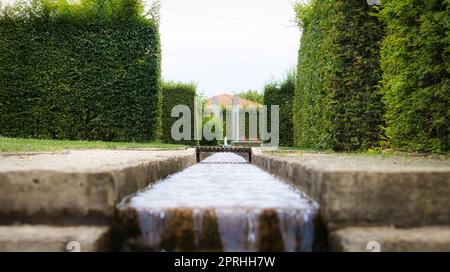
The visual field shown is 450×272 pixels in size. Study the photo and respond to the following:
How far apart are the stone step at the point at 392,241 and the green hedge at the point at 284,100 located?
1464 cm

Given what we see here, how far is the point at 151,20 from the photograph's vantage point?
12.9 metres

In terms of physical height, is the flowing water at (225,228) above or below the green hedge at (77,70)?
below

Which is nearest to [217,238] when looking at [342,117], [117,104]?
[342,117]

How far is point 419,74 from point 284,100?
12.4 m

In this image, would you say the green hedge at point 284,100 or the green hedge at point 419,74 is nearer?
the green hedge at point 419,74

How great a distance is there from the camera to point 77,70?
40.7 feet

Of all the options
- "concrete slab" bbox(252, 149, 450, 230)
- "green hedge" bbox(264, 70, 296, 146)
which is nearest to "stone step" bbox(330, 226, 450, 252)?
"concrete slab" bbox(252, 149, 450, 230)

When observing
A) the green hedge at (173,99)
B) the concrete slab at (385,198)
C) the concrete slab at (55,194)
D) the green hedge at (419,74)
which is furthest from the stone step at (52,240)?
the green hedge at (173,99)

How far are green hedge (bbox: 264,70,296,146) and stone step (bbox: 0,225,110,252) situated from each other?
49.0 feet

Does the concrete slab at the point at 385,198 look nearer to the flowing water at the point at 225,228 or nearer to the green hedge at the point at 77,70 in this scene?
the flowing water at the point at 225,228

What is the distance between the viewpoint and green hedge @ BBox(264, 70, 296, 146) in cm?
1683

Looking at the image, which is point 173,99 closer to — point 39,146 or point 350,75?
point 350,75

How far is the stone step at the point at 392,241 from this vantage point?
78.7 inches

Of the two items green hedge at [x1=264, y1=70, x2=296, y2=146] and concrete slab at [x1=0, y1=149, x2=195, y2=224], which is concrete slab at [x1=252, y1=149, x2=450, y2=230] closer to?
concrete slab at [x1=0, y1=149, x2=195, y2=224]
